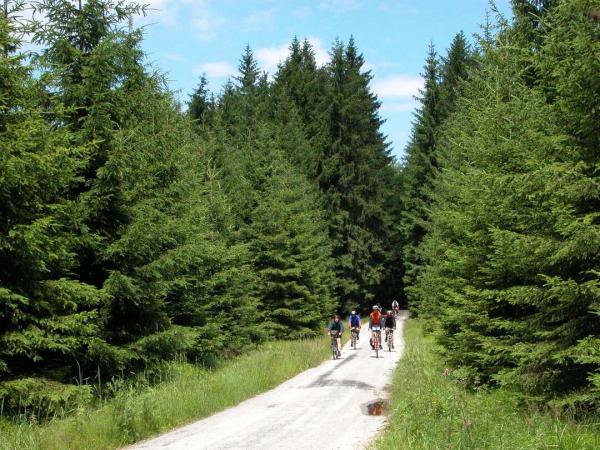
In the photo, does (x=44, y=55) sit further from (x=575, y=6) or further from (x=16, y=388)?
(x=575, y=6)

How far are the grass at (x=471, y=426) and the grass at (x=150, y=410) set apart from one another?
4406mm

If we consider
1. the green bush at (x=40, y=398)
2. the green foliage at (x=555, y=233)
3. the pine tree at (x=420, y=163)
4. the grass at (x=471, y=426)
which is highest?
the pine tree at (x=420, y=163)

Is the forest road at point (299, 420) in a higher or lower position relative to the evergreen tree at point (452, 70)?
lower

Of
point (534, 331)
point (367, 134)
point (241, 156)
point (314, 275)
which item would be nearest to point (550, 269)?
point (534, 331)

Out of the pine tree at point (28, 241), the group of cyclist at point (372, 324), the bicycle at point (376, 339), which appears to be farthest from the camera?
the bicycle at point (376, 339)

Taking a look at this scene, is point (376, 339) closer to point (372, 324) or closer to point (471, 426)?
point (372, 324)

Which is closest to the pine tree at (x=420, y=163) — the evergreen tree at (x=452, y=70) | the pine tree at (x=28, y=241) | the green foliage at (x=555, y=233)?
the evergreen tree at (x=452, y=70)

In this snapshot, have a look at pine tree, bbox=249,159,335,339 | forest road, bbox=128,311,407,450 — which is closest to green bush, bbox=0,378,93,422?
forest road, bbox=128,311,407,450

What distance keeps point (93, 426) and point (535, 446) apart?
7073 millimetres

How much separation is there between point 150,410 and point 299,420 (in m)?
2.99

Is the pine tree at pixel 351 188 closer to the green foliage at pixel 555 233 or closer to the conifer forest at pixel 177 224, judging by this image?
the conifer forest at pixel 177 224

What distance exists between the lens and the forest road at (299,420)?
907 cm

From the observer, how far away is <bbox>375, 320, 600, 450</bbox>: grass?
688 centimetres

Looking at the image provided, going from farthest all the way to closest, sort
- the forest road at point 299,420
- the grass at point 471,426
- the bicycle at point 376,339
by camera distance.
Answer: the bicycle at point 376,339 < the forest road at point 299,420 < the grass at point 471,426
